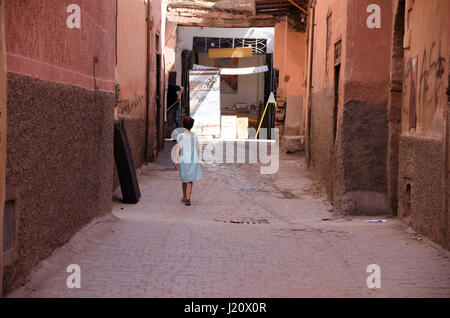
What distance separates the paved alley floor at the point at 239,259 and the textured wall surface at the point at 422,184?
7.2 inches

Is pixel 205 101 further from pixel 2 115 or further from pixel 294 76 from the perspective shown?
pixel 2 115

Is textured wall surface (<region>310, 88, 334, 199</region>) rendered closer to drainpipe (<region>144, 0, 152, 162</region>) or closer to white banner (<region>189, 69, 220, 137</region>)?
drainpipe (<region>144, 0, 152, 162</region>)

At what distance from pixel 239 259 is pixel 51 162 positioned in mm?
1869

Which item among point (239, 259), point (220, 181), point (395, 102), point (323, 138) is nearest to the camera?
point (239, 259)

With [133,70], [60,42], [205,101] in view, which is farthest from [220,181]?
[205,101]

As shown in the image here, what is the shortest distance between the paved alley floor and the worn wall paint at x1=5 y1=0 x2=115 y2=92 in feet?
5.03

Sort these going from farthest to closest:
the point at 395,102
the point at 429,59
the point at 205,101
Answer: the point at 205,101, the point at 395,102, the point at 429,59

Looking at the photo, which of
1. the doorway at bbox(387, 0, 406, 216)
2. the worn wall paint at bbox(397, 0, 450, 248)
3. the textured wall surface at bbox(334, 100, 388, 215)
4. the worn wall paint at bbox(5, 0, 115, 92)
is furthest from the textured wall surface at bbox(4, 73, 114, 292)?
the doorway at bbox(387, 0, 406, 216)

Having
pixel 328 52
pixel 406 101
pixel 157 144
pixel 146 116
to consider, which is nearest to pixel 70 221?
pixel 406 101

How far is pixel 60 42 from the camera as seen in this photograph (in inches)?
205

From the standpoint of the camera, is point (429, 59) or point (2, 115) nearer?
point (2, 115)

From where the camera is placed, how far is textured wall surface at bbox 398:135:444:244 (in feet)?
19.1

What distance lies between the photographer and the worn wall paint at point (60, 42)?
4.11 metres

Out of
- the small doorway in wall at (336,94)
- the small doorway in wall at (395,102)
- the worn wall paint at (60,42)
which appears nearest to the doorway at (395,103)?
the small doorway in wall at (395,102)
